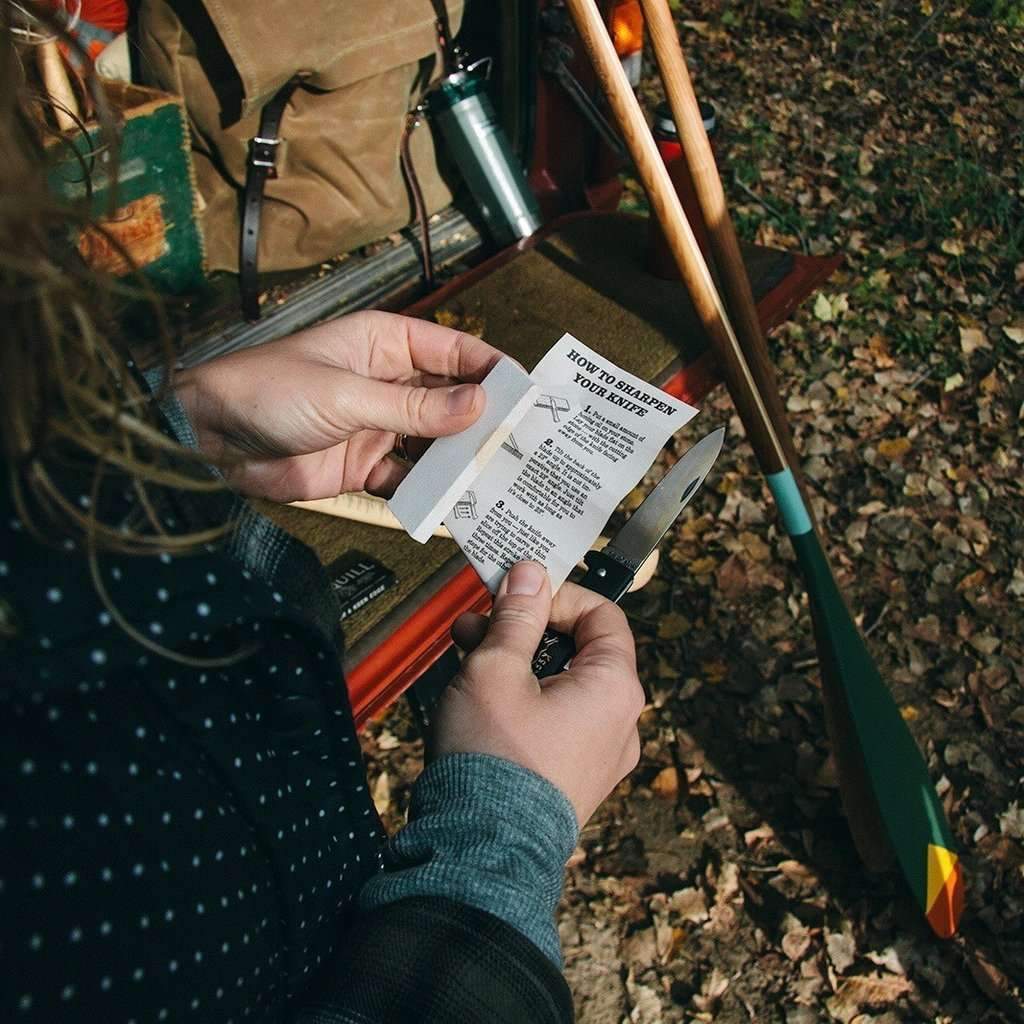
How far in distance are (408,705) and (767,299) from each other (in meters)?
1.38

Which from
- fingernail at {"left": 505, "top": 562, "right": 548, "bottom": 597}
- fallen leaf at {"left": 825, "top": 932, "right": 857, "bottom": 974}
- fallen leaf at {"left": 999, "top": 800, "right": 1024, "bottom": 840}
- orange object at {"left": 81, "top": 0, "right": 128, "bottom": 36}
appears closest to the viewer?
fingernail at {"left": 505, "top": 562, "right": 548, "bottom": 597}

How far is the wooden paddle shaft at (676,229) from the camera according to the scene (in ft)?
5.83

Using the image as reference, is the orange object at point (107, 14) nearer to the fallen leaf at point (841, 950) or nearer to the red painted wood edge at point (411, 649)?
the red painted wood edge at point (411, 649)

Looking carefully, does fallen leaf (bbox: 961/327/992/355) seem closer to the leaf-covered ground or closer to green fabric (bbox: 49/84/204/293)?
the leaf-covered ground

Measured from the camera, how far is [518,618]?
3.46 ft

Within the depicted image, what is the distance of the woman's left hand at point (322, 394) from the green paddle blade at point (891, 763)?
991 mm

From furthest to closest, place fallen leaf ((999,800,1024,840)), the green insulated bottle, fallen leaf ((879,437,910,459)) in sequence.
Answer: fallen leaf ((879,437,910,459)), the green insulated bottle, fallen leaf ((999,800,1024,840))

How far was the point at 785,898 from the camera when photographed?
1.84 metres

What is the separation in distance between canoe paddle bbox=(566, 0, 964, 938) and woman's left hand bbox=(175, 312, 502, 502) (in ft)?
2.60

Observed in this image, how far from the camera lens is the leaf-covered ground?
5.78 ft

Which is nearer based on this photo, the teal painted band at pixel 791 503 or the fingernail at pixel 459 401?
the fingernail at pixel 459 401

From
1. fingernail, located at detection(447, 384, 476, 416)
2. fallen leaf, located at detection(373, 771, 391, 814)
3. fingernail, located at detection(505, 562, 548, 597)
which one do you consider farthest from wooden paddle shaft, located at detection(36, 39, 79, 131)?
fallen leaf, located at detection(373, 771, 391, 814)

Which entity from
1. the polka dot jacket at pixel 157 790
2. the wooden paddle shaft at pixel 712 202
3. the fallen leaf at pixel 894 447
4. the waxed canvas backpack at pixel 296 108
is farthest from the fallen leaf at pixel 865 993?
the waxed canvas backpack at pixel 296 108

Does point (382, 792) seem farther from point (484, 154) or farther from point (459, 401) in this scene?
point (484, 154)
